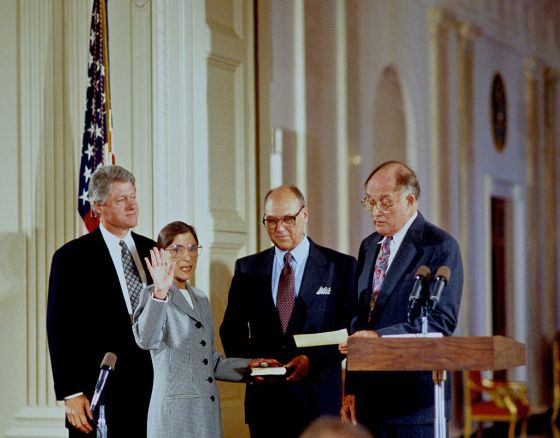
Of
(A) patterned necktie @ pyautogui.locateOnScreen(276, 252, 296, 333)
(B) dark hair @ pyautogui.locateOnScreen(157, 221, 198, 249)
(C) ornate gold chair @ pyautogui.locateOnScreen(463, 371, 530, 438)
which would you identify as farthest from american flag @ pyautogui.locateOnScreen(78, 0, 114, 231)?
(C) ornate gold chair @ pyautogui.locateOnScreen(463, 371, 530, 438)

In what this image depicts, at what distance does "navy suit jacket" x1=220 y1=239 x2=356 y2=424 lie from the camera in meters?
5.03

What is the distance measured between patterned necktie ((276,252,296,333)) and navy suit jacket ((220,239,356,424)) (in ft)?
0.09

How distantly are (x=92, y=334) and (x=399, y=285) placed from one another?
1.41 metres

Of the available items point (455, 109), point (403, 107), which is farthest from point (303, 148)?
point (455, 109)

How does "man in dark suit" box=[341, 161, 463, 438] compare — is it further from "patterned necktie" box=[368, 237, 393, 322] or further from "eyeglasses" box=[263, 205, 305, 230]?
"eyeglasses" box=[263, 205, 305, 230]

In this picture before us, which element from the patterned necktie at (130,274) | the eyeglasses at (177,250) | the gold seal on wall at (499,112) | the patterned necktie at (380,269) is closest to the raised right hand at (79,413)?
the patterned necktie at (130,274)

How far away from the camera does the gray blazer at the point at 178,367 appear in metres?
4.60

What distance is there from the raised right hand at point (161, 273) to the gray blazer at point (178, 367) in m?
0.06

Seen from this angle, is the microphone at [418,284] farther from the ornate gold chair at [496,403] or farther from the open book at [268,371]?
the ornate gold chair at [496,403]

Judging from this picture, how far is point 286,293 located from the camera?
514cm

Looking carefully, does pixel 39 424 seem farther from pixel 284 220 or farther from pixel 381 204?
pixel 381 204

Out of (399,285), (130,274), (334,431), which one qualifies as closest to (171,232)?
(130,274)

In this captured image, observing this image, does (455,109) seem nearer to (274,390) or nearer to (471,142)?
(471,142)

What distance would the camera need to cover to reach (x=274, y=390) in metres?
5.06
